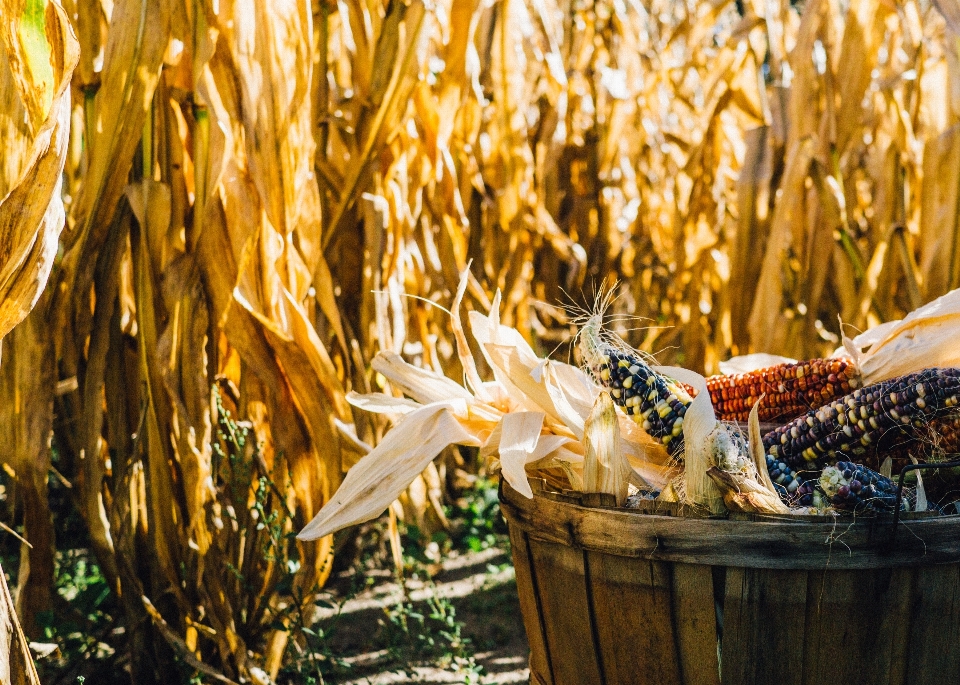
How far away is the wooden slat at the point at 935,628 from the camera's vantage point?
0.99 m

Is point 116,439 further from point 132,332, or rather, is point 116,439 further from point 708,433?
point 708,433

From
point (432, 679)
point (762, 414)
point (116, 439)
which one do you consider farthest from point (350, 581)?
point (762, 414)

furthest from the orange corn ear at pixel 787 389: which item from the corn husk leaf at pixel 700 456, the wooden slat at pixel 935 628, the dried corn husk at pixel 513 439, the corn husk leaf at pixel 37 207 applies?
the corn husk leaf at pixel 37 207

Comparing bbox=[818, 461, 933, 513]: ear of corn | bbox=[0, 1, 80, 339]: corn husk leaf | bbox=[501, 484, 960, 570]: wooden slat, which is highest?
bbox=[0, 1, 80, 339]: corn husk leaf

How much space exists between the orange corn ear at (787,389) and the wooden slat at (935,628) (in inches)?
14.7

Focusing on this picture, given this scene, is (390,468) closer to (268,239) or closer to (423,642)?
(268,239)

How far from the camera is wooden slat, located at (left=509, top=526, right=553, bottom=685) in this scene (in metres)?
1.21

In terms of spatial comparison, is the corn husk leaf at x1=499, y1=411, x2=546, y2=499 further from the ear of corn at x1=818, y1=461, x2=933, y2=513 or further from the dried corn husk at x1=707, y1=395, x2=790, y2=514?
the ear of corn at x1=818, y1=461, x2=933, y2=513

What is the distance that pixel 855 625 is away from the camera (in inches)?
39.1

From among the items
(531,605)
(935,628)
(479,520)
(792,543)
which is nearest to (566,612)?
(531,605)

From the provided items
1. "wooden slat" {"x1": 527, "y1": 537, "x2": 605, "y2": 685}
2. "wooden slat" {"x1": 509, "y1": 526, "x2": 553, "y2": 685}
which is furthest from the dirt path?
"wooden slat" {"x1": 527, "y1": 537, "x2": 605, "y2": 685}

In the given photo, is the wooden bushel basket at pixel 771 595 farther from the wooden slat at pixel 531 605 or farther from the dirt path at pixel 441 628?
the dirt path at pixel 441 628

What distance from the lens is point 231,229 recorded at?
58.0 inches

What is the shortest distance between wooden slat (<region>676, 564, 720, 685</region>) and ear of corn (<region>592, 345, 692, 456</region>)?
224 millimetres
